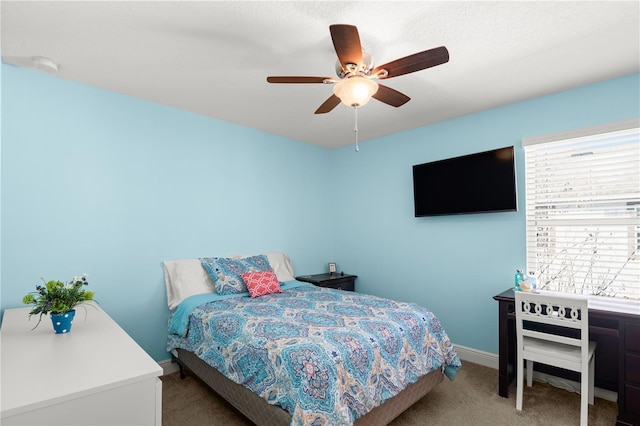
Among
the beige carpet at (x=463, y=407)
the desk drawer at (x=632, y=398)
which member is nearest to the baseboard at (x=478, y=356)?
the beige carpet at (x=463, y=407)

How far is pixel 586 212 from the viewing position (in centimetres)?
273

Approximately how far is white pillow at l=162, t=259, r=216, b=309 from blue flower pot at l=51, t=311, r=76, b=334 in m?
1.24

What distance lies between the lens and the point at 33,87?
247 cm

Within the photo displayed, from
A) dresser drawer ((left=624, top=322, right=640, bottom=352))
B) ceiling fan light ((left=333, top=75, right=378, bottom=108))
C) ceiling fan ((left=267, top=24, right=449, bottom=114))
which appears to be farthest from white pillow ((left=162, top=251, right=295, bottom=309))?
dresser drawer ((left=624, top=322, right=640, bottom=352))

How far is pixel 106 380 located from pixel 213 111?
8.85 ft

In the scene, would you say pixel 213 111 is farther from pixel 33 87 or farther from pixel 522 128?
pixel 522 128

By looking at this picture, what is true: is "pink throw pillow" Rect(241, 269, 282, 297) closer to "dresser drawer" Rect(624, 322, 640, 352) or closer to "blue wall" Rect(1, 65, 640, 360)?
"blue wall" Rect(1, 65, 640, 360)

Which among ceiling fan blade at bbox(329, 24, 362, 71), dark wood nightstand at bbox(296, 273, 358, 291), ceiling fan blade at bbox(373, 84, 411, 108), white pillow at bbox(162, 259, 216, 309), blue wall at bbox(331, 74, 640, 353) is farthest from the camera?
dark wood nightstand at bbox(296, 273, 358, 291)

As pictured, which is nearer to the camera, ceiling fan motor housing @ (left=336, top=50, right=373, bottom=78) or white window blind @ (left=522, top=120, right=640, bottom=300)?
ceiling fan motor housing @ (left=336, top=50, right=373, bottom=78)

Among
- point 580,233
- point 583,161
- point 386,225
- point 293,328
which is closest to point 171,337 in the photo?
point 293,328

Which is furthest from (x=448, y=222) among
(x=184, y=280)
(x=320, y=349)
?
(x=184, y=280)

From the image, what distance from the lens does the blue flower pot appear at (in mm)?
1721

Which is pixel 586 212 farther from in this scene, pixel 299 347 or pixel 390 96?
pixel 299 347

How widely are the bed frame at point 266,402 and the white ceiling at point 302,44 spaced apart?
2.23m
